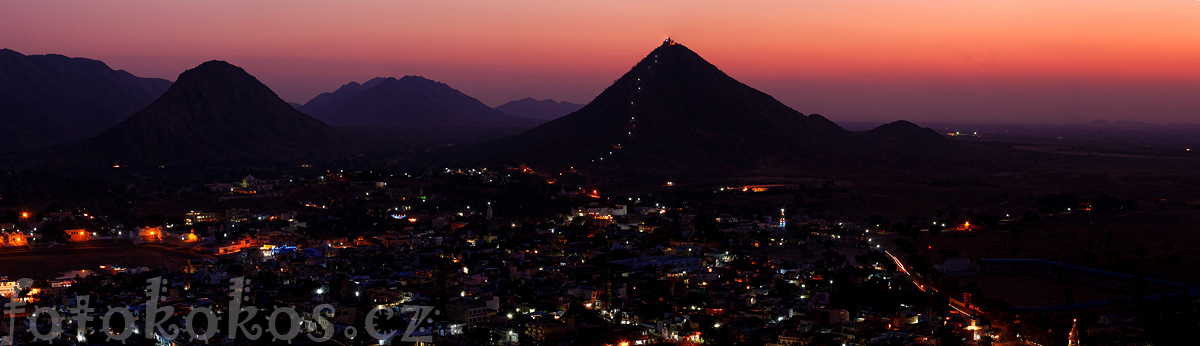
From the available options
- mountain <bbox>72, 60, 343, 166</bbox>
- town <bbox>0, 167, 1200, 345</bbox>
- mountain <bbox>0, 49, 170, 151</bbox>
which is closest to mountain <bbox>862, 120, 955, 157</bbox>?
town <bbox>0, 167, 1200, 345</bbox>

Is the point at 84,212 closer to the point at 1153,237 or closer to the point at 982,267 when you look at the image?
the point at 982,267

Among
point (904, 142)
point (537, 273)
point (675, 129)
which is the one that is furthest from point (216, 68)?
point (537, 273)

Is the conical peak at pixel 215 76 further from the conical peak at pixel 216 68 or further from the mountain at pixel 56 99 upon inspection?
the mountain at pixel 56 99

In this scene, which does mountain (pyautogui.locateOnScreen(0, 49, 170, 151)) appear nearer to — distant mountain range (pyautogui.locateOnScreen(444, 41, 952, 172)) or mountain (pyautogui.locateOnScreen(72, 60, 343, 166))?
mountain (pyautogui.locateOnScreen(72, 60, 343, 166))

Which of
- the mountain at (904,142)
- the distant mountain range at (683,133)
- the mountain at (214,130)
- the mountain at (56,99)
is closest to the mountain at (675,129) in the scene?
the distant mountain range at (683,133)

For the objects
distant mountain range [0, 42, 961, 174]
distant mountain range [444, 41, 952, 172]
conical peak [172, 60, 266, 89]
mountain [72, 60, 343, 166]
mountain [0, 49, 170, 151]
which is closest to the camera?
distant mountain range [444, 41, 952, 172]
